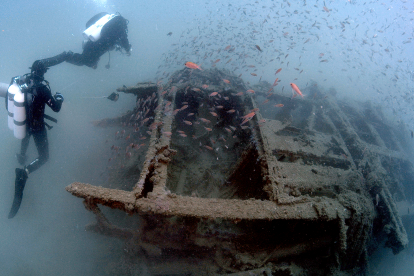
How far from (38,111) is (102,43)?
369cm

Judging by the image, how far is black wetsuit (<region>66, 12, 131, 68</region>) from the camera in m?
6.81

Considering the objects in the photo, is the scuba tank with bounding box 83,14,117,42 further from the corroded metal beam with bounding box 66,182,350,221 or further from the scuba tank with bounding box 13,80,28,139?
the corroded metal beam with bounding box 66,182,350,221

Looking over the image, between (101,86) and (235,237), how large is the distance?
761 inches

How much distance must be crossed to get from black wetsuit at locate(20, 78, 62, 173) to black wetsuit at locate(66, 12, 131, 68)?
2.35 metres

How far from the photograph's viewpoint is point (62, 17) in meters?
63.1

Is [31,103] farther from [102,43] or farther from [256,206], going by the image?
[256,206]

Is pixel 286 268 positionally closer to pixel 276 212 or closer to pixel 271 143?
pixel 276 212

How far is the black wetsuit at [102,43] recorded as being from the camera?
268 inches

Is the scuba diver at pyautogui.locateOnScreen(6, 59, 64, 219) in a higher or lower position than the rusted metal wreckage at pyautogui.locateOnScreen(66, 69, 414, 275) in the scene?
higher

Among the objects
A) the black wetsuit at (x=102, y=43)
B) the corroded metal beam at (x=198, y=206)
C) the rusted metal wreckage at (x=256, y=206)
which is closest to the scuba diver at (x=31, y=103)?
the black wetsuit at (x=102, y=43)

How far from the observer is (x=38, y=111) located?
4.95 metres

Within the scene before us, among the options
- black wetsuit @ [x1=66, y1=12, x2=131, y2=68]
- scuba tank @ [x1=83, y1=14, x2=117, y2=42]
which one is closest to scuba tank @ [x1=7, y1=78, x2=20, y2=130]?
black wetsuit @ [x1=66, y1=12, x2=131, y2=68]

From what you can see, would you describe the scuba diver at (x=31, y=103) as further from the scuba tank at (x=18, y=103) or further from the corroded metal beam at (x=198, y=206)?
the corroded metal beam at (x=198, y=206)

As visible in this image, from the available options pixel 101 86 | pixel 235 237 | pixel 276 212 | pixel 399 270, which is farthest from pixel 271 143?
pixel 101 86
